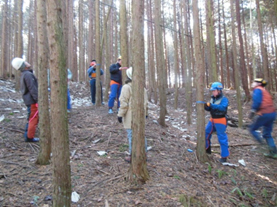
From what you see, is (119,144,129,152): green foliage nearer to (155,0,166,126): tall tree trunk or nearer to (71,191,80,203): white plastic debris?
(71,191,80,203): white plastic debris

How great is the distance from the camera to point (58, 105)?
7.66 ft

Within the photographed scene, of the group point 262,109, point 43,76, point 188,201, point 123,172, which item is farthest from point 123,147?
point 262,109

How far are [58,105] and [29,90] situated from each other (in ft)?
9.05

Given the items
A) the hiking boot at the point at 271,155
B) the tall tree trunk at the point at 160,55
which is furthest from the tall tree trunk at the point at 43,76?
the hiking boot at the point at 271,155

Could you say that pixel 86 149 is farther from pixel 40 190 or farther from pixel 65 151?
pixel 65 151

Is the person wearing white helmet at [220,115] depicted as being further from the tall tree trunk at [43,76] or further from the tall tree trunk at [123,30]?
the tall tree trunk at [43,76]

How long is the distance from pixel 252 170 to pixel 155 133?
9.10 ft

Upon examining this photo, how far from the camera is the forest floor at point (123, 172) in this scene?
311 centimetres

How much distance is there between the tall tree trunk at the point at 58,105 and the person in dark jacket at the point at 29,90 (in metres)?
2.63

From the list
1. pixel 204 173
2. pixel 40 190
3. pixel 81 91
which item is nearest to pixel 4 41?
pixel 81 91

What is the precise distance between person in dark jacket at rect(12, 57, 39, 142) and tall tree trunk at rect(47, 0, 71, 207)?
8.62 ft

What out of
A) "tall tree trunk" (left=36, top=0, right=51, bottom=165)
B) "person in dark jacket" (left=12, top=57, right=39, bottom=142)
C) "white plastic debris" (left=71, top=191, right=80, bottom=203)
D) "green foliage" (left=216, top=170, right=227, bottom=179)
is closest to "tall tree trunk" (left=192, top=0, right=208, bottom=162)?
"green foliage" (left=216, top=170, right=227, bottom=179)

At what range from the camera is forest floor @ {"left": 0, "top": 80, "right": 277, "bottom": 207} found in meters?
3.11

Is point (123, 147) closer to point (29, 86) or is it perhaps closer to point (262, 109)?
point (29, 86)
